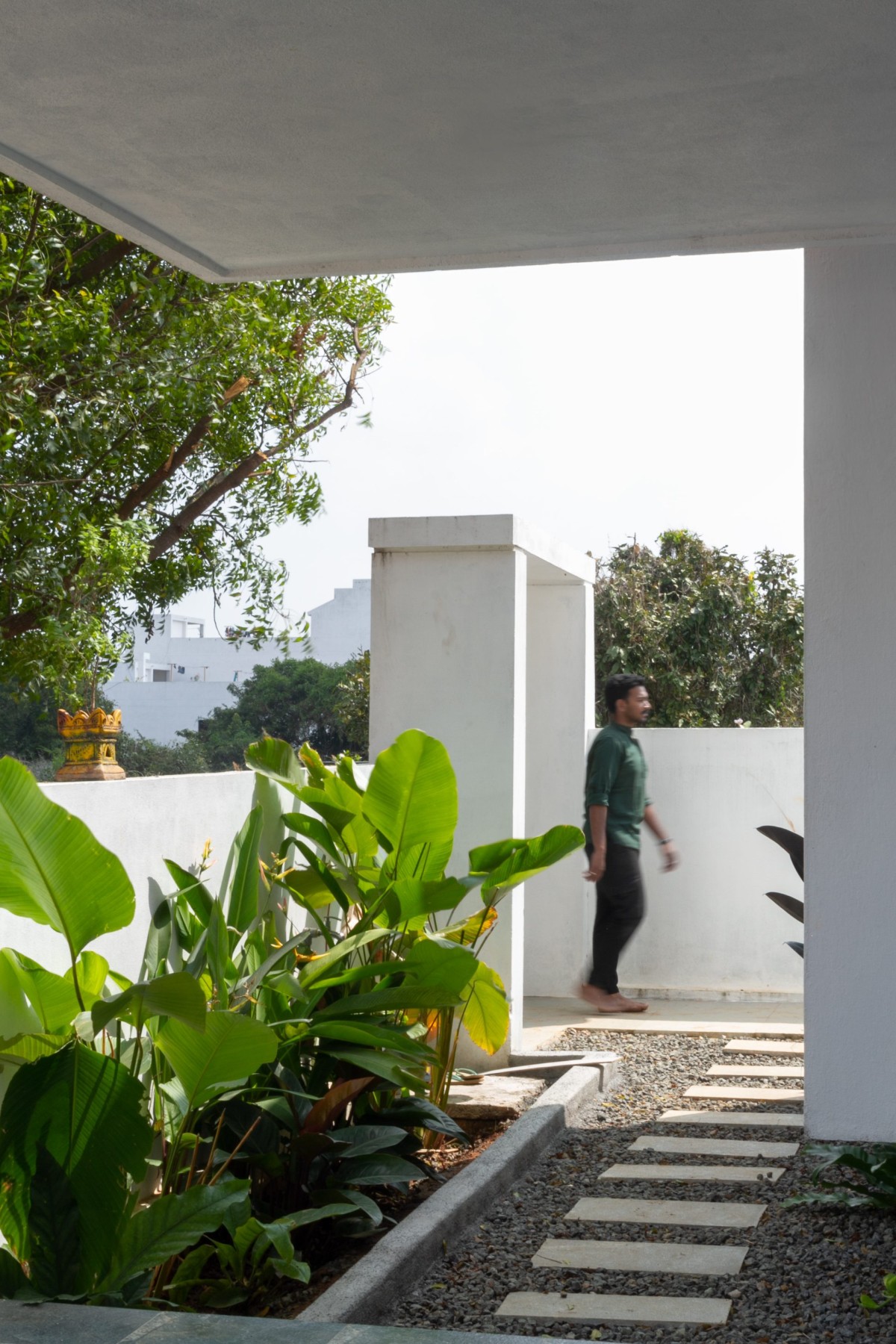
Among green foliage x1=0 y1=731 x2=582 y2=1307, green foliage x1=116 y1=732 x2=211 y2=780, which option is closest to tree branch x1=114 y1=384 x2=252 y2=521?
green foliage x1=0 y1=731 x2=582 y2=1307

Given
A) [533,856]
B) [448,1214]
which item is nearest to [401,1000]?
[448,1214]

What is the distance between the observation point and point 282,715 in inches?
1463

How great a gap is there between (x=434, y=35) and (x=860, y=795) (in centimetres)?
278

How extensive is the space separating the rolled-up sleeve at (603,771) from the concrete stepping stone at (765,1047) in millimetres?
1271

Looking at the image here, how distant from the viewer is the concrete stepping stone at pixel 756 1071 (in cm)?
590

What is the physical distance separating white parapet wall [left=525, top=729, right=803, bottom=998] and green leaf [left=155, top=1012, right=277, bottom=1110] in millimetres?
4755

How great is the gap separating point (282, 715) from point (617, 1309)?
3412cm

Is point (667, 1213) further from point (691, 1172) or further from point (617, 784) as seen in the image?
point (617, 784)

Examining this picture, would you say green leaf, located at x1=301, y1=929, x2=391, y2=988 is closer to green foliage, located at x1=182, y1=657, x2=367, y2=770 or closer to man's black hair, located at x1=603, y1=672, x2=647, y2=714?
man's black hair, located at x1=603, y1=672, x2=647, y2=714

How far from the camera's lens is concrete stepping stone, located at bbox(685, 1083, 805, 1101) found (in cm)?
552

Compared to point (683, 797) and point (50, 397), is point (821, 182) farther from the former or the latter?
point (50, 397)

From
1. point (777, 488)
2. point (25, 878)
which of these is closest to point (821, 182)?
point (25, 878)

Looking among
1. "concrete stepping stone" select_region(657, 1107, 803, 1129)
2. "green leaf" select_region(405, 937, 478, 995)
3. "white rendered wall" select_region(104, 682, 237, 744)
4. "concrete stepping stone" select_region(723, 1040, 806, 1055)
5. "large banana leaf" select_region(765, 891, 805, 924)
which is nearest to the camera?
"green leaf" select_region(405, 937, 478, 995)

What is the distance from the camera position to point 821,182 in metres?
3.77
